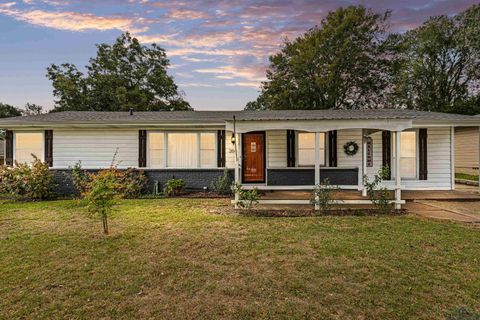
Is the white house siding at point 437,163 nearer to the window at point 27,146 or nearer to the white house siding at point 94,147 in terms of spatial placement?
the white house siding at point 94,147

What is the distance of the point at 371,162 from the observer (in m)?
10.6

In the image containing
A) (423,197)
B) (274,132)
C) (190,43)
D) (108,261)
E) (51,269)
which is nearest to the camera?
(51,269)

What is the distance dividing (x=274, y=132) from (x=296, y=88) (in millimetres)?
16079

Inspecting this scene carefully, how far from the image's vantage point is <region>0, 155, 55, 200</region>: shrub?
9.23 m

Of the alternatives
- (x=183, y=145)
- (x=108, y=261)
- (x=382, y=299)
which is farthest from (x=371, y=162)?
(x=108, y=261)

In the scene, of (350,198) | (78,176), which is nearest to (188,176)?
(78,176)

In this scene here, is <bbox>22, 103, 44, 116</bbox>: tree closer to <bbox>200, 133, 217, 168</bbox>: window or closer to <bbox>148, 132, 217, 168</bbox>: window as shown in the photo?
<bbox>148, 132, 217, 168</bbox>: window

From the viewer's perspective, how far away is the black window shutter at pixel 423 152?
1043cm

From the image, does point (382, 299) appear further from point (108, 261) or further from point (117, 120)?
point (117, 120)

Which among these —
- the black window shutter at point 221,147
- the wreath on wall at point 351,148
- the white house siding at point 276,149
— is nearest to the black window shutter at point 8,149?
the black window shutter at point 221,147

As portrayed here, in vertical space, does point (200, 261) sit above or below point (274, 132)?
below

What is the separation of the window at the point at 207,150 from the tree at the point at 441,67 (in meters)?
22.4

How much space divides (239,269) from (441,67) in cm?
3369

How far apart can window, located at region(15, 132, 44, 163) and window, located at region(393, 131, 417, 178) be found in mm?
13900
